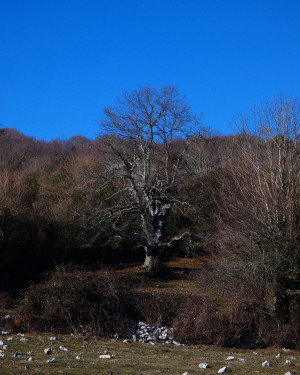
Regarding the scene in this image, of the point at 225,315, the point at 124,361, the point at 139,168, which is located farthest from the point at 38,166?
the point at 124,361

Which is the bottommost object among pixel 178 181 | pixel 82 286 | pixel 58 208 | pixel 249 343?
pixel 249 343

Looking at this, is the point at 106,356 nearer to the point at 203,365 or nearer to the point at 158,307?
the point at 203,365

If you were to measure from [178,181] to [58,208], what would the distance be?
8.11m

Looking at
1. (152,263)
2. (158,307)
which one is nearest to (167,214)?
(152,263)

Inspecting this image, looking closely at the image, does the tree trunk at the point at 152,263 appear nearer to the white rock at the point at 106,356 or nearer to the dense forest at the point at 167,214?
the dense forest at the point at 167,214

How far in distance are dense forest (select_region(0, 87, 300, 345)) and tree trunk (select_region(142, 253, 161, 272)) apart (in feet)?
0.20

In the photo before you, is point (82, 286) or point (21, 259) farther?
point (21, 259)

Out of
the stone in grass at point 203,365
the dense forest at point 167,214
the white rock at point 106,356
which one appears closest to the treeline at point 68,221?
the dense forest at point 167,214

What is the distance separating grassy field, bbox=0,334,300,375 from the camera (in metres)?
10.7

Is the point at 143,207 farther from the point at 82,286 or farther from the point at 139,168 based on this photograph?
the point at 82,286

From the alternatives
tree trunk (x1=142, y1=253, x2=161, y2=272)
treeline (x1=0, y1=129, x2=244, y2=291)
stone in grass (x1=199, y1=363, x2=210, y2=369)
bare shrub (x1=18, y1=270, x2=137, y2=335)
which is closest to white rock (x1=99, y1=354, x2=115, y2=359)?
stone in grass (x1=199, y1=363, x2=210, y2=369)

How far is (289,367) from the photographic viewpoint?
12500mm

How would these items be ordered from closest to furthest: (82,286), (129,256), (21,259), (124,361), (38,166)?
1. (124,361)
2. (82,286)
3. (21,259)
4. (129,256)
5. (38,166)

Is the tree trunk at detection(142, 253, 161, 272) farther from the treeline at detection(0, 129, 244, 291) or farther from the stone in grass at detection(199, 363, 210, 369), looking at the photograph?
the stone in grass at detection(199, 363, 210, 369)
